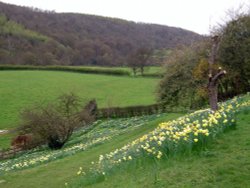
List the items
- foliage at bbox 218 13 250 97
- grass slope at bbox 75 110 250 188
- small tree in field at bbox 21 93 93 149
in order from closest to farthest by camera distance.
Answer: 1. grass slope at bbox 75 110 250 188
2. small tree in field at bbox 21 93 93 149
3. foliage at bbox 218 13 250 97

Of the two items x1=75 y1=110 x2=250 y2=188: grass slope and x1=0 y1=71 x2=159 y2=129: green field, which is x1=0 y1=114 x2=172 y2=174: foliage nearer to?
x1=75 y1=110 x2=250 y2=188: grass slope

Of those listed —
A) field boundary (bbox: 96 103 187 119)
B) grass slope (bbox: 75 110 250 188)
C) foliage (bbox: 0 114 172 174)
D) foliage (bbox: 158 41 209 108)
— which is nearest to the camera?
grass slope (bbox: 75 110 250 188)

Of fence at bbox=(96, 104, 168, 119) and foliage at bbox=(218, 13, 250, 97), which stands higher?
foliage at bbox=(218, 13, 250, 97)

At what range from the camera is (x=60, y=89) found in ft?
258

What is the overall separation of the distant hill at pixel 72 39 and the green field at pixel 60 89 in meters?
32.8

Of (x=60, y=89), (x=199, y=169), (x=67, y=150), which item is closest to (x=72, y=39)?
(x=60, y=89)

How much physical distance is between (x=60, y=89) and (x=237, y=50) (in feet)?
164

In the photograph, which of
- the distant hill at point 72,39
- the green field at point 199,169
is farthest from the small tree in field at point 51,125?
the distant hill at point 72,39

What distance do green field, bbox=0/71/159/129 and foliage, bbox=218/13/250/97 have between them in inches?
966

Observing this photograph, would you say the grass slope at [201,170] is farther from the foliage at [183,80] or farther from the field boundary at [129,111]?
the field boundary at [129,111]

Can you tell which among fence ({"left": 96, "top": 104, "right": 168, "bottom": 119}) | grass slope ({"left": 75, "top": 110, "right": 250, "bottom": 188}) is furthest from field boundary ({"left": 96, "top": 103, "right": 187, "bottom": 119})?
grass slope ({"left": 75, "top": 110, "right": 250, "bottom": 188})

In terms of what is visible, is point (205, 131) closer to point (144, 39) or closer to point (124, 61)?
point (124, 61)

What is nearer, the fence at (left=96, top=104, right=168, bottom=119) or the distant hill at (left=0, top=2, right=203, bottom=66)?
the fence at (left=96, top=104, right=168, bottom=119)

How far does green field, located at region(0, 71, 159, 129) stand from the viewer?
66.2 m
